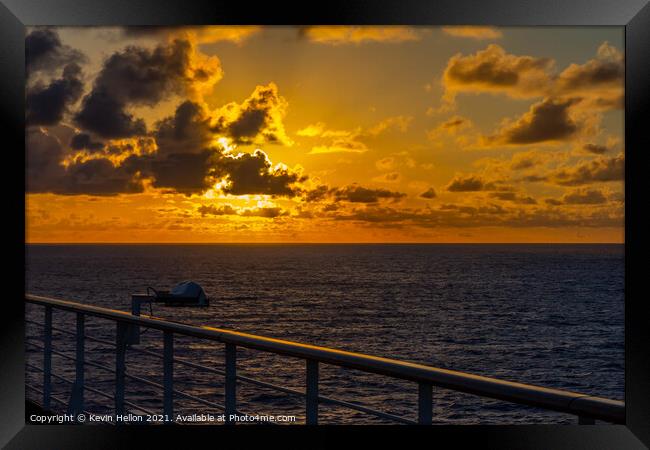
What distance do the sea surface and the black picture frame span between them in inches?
426

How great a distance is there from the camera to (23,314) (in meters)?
2.05

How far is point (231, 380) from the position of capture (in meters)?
2.46

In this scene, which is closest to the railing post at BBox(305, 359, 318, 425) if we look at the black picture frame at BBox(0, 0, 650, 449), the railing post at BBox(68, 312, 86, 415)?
the black picture frame at BBox(0, 0, 650, 449)

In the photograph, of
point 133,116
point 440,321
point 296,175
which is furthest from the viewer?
point 133,116

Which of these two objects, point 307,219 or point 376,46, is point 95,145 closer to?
point 307,219

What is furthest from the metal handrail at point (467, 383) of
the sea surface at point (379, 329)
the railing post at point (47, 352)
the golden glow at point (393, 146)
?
the golden glow at point (393, 146)

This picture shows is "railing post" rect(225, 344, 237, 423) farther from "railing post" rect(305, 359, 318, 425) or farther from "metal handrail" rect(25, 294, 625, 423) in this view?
"railing post" rect(305, 359, 318, 425)

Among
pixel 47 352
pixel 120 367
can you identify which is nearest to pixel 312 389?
pixel 120 367

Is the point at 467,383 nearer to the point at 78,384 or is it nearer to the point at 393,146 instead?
the point at 78,384

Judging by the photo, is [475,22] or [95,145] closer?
[475,22]

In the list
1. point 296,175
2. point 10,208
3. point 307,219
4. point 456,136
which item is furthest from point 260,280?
point 10,208

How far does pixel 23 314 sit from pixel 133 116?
61.5 meters

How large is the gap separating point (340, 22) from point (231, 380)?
1.21m

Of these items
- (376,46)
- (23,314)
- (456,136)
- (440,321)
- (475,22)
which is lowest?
(440,321)
